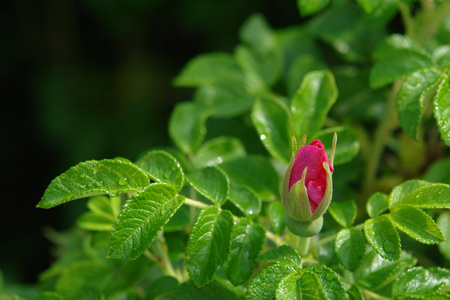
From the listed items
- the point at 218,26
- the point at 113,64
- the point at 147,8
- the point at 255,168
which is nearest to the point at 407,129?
the point at 255,168

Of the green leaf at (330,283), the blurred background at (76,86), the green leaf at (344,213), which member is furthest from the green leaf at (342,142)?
the blurred background at (76,86)

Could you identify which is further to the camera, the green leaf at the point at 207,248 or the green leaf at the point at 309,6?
the green leaf at the point at 309,6

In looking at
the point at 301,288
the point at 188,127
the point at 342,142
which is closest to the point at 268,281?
the point at 301,288

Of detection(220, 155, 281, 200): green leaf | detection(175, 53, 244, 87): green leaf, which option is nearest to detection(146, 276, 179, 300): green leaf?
detection(220, 155, 281, 200): green leaf

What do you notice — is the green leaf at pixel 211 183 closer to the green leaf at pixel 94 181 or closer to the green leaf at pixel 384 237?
the green leaf at pixel 94 181

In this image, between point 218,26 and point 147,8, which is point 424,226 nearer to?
point 218,26
